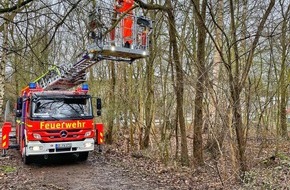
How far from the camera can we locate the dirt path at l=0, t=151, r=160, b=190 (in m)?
8.28

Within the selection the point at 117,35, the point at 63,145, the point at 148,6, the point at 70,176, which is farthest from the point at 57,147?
the point at 148,6

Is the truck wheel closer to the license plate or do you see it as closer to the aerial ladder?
the license plate

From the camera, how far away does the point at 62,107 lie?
1123cm

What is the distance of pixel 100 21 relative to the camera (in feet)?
26.5

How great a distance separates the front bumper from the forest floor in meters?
0.53

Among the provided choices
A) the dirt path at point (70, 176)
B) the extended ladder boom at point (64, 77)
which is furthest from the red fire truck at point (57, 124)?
the extended ladder boom at point (64, 77)

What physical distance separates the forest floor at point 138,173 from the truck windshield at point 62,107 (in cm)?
166

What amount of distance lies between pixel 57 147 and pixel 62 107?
133 centimetres

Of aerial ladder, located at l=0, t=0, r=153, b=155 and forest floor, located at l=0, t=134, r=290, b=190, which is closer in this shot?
forest floor, located at l=0, t=134, r=290, b=190

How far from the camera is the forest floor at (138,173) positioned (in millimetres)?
8094

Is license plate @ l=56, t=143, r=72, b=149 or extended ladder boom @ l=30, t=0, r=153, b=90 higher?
extended ladder boom @ l=30, t=0, r=153, b=90

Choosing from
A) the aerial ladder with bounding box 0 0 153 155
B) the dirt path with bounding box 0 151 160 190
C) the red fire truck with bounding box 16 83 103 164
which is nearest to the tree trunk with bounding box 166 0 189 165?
the aerial ladder with bounding box 0 0 153 155

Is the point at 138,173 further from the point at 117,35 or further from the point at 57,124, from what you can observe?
the point at 117,35

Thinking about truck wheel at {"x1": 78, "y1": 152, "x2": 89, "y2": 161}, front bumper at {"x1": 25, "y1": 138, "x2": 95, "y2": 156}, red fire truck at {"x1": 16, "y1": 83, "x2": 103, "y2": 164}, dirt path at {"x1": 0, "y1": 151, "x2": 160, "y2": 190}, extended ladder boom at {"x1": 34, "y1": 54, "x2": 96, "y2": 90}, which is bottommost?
dirt path at {"x1": 0, "y1": 151, "x2": 160, "y2": 190}
